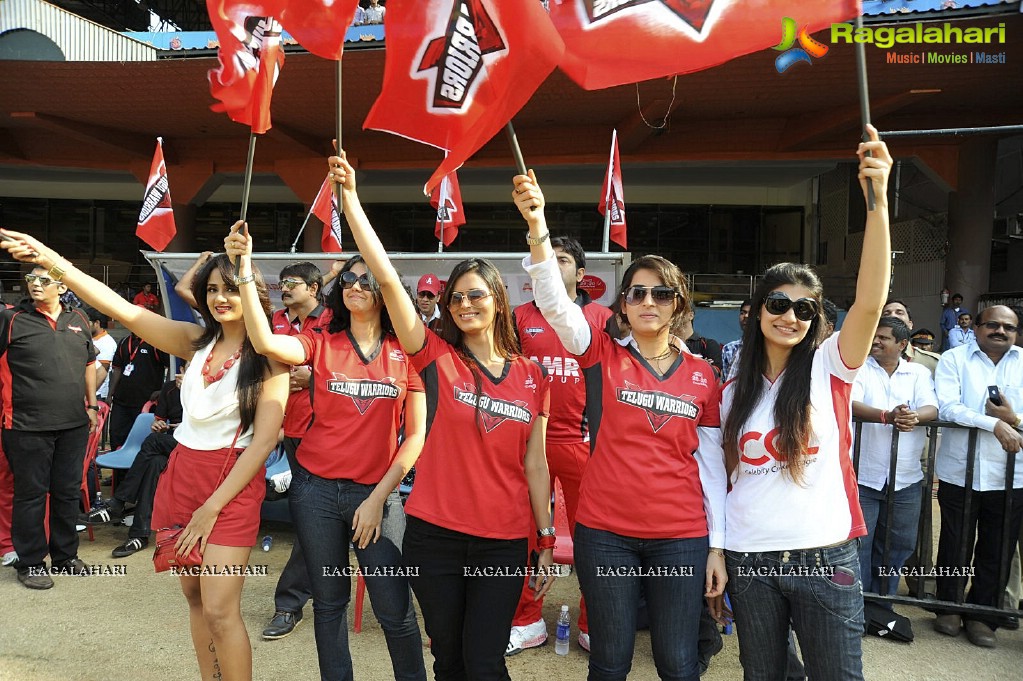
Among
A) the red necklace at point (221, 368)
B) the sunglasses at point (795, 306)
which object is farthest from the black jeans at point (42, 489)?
the sunglasses at point (795, 306)

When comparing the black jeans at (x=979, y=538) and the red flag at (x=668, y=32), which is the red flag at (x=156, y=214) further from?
the black jeans at (x=979, y=538)

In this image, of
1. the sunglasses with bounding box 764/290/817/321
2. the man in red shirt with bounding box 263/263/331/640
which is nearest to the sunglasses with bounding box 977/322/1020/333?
the sunglasses with bounding box 764/290/817/321

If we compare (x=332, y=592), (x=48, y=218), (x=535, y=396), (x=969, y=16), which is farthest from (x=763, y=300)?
(x=48, y=218)

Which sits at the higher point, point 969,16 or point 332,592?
point 969,16

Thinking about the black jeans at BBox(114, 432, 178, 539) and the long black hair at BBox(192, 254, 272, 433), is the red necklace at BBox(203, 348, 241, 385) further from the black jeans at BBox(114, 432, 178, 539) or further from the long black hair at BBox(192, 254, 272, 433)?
the black jeans at BBox(114, 432, 178, 539)

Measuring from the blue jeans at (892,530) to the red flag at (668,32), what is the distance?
3.04 m

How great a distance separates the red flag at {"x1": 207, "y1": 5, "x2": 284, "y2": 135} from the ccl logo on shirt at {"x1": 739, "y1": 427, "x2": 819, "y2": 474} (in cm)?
214

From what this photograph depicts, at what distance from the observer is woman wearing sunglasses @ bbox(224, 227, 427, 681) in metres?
2.69

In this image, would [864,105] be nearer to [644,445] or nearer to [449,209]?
[644,445]

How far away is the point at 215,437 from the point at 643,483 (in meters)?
1.74

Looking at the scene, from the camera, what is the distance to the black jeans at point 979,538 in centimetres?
400

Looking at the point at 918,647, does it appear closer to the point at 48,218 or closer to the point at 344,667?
the point at 344,667

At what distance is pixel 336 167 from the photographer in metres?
2.48

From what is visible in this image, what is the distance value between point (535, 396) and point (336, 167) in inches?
45.0
